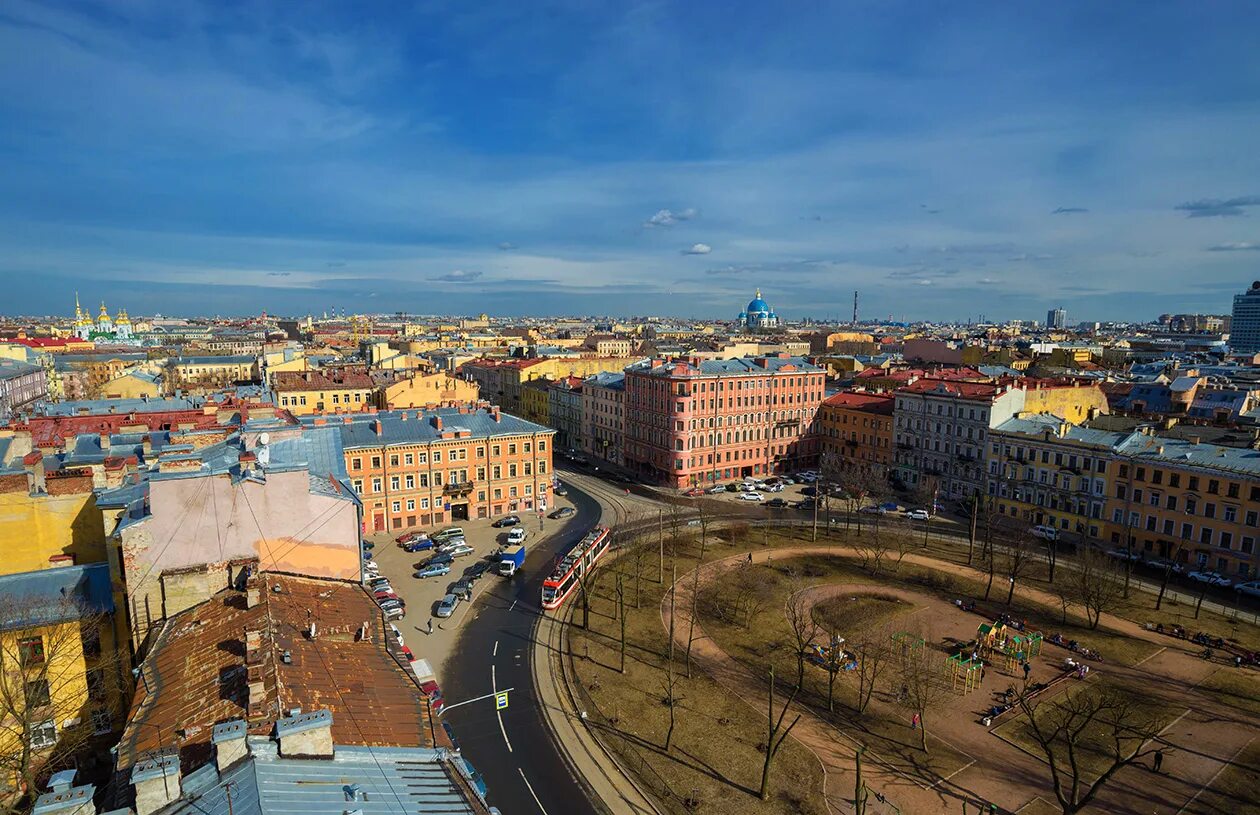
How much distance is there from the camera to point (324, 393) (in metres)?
100

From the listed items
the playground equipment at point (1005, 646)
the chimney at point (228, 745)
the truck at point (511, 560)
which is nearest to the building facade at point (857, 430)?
the playground equipment at point (1005, 646)

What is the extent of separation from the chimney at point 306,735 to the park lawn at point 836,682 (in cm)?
2783

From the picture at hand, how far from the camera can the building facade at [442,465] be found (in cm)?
6788

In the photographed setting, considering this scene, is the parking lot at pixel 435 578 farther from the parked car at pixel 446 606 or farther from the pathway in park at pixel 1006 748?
the pathway in park at pixel 1006 748

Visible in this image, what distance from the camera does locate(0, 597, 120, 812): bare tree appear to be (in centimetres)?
2353

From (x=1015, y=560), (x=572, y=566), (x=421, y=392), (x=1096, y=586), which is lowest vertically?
(x=572, y=566)

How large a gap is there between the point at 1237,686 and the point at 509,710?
4379cm

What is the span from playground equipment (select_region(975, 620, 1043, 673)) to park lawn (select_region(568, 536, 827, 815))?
692 inches

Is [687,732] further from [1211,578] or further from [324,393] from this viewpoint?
[324,393]

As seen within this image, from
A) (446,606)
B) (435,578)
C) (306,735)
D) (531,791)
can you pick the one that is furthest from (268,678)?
(435,578)

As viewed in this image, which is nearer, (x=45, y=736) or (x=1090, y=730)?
(x=45, y=736)

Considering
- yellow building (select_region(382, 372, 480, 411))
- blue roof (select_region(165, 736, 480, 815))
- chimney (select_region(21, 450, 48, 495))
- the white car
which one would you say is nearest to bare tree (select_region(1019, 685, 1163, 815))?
the white car

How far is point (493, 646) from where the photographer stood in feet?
151

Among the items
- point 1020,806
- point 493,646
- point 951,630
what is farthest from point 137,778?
point 951,630
